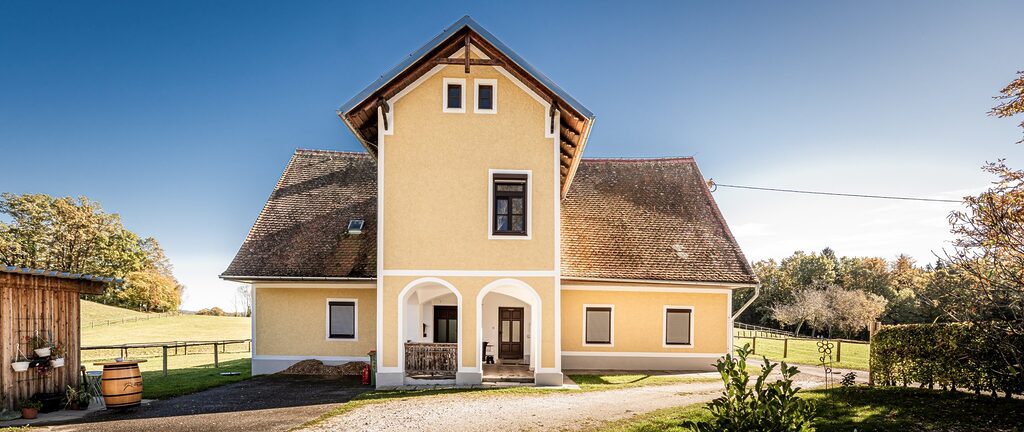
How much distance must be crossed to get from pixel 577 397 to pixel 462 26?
9224 millimetres

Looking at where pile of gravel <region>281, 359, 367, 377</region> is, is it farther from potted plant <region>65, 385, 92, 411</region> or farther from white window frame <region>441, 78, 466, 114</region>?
white window frame <region>441, 78, 466, 114</region>

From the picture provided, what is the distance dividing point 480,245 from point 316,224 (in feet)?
23.2

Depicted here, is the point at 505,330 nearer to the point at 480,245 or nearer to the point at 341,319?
the point at 480,245

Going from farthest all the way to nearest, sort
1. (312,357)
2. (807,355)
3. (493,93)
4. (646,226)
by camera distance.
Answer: (807,355)
(646,226)
(312,357)
(493,93)

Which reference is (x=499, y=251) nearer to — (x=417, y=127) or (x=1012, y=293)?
(x=417, y=127)

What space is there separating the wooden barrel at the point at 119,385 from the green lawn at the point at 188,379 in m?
1.50

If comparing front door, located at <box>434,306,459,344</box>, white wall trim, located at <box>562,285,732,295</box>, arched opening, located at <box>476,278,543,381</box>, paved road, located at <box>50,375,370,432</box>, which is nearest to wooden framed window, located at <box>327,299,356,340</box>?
paved road, located at <box>50,375,370,432</box>

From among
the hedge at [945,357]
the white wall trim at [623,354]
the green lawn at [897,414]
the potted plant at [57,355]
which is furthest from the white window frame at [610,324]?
the potted plant at [57,355]

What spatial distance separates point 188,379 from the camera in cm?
1491

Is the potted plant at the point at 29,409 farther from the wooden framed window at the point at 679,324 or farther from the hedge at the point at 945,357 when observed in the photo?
the hedge at the point at 945,357

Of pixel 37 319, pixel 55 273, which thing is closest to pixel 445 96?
pixel 55 273

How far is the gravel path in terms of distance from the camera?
9.14 m

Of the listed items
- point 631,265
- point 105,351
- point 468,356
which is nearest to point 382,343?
point 468,356

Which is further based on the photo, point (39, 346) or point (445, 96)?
point (445, 96)
